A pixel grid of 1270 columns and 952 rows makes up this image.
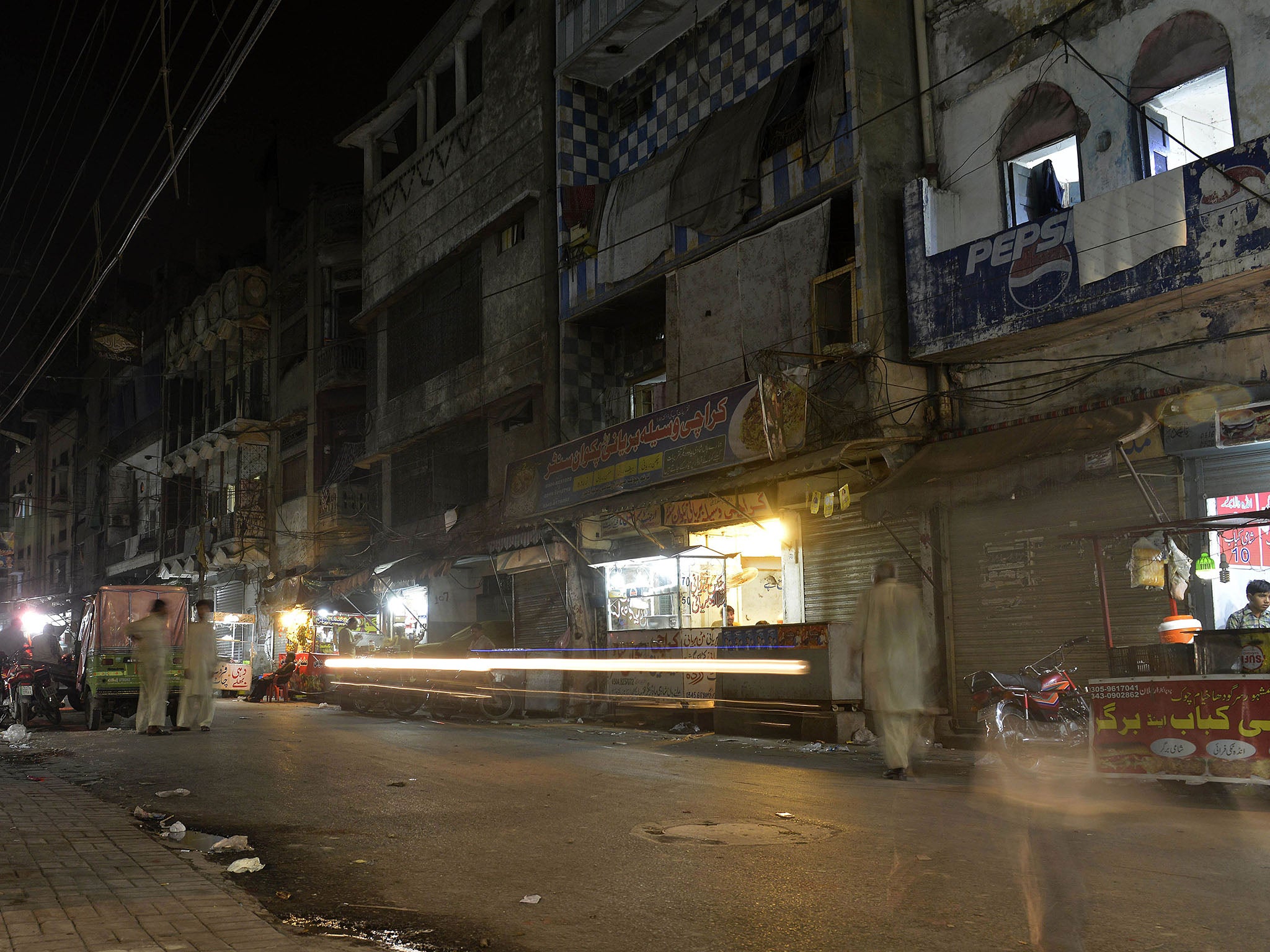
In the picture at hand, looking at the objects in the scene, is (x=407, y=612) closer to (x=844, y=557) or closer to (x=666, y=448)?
(x=666, y=448)

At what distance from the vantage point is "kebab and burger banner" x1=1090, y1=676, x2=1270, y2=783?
26.6 feet

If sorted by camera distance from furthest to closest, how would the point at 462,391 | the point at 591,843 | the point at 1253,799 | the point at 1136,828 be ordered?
the point at 462,391 < the point at 1253,799 < the point at 1136,828 < the point at 591,843

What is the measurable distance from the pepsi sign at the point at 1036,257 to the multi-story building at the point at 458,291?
11.1 meters

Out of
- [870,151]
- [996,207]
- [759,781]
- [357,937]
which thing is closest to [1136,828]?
[759,781]

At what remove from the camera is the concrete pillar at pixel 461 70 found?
27922 millimetres

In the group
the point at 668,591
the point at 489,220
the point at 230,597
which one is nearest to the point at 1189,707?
the point at 668,591

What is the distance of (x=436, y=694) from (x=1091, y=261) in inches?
516

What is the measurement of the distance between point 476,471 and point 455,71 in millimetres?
10442

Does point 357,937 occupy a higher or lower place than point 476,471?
lower

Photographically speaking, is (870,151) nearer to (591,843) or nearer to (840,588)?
(840,588)

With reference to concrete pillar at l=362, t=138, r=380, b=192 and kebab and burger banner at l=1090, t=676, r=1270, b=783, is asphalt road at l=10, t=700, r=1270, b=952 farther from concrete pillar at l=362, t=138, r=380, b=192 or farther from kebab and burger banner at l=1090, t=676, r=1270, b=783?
concrete pillar at l=362, t=138, r=380, b=192

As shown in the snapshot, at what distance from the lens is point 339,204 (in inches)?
1337

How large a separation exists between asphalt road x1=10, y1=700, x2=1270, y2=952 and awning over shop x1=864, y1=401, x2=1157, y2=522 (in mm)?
3498

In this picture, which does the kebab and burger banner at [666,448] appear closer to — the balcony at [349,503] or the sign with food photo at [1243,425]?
the sign with food photo at [1243,425]
